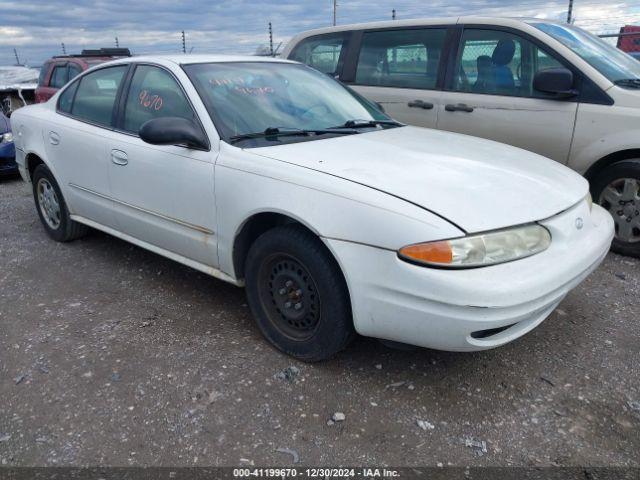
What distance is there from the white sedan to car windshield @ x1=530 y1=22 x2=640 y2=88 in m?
1.58

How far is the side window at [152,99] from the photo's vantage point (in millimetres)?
3336

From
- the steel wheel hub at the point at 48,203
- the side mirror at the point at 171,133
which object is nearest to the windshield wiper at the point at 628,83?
the side mirror at the point at 171,133

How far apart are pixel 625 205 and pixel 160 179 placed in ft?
11.2

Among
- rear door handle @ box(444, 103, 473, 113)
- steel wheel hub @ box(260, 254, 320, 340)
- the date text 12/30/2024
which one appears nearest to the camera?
the date text 12/30/2024

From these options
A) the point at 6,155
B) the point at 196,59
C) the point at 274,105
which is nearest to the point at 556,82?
the point at 274,105

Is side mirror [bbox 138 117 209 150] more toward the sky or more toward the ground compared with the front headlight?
more toward the sky

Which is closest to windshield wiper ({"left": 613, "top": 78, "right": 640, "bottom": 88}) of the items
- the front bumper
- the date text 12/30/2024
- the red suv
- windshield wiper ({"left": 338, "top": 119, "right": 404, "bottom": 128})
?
windshield wiper ({"left": 338, "top": 119, "right": 404, "bottom": 128})

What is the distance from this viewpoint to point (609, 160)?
4.26 meters

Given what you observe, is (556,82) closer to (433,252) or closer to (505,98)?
(505,98)

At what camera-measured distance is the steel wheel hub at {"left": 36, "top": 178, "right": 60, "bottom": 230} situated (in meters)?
4.68

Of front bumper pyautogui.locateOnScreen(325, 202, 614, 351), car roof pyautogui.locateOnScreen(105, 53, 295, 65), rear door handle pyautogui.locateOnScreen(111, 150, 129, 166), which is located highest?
car roof pyautogui.locateOnScreen(105, 53, 295, 65)

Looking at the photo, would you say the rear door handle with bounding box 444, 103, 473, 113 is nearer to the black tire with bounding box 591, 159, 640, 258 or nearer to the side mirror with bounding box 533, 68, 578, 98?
the side mirror with bounding box 533, 68, 578, 98

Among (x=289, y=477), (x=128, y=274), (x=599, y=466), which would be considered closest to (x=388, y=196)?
(x=289, y=477)

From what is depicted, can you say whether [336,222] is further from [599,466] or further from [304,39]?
[304,39]
